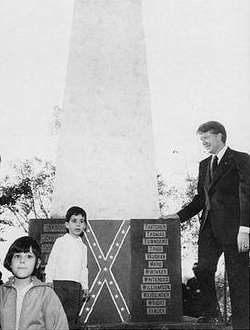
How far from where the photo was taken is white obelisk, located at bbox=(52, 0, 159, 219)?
20.3ft

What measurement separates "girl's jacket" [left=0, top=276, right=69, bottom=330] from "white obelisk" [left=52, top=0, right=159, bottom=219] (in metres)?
2.65

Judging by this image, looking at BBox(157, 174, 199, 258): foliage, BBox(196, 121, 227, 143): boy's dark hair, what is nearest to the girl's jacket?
BBox(196, 121, 227, 143): boy's dark hair

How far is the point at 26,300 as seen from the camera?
3.44 m

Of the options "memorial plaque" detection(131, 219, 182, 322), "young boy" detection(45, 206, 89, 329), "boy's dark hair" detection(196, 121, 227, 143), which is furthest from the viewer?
"boy's dark hair" detection(196, 121, 227, 143)

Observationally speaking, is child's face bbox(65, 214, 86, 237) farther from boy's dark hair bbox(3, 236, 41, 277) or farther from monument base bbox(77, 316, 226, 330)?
boy's dark hair bbox(3, 236, 41, 277)

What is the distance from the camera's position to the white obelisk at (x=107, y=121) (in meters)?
6.20

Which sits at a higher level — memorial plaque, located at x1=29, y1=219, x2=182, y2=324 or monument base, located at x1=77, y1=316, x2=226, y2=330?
memorial plaque, located at x1=29, y1=219, x2=182, y2=324

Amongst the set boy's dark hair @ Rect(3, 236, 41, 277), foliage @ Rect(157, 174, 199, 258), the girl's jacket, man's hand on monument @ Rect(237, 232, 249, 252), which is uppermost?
foliage @ Rect(157, 174, 199, 258)

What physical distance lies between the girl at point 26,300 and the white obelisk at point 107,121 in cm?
256

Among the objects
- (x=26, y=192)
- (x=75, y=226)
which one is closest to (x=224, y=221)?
(x=75, y=226)

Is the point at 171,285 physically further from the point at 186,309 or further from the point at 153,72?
the point at 153,72

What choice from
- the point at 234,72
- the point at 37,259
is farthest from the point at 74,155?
the point at 37,259

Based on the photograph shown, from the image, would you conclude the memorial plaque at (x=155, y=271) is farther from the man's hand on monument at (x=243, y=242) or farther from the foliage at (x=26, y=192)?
the foliage at (x=26, y=192)

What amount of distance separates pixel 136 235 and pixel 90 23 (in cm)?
282
